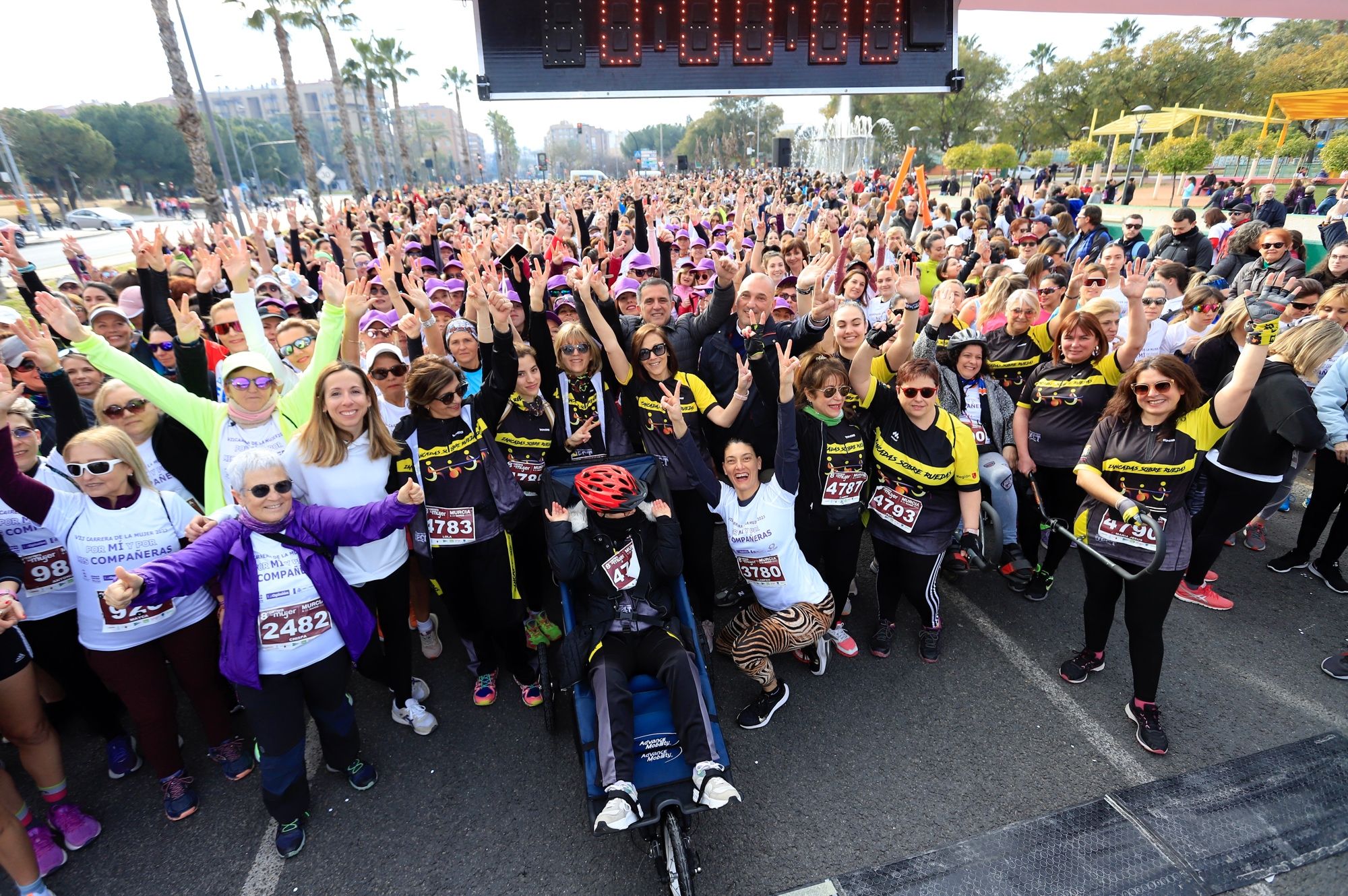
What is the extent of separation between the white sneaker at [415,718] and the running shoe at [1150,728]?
3896mm

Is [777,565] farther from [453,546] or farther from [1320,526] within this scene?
[1320,526]

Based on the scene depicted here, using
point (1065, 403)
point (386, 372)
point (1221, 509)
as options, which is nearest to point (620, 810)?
point (386, 372)

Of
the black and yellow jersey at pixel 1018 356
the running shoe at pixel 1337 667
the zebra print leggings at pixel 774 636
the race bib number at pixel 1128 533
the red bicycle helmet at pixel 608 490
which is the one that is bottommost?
the running shoe at pixel 1337 667

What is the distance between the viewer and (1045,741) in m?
3.40

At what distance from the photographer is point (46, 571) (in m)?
3.04

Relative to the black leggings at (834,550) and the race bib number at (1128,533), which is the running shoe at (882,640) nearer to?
the black leggings at (834,550)

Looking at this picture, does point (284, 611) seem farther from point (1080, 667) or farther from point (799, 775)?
point (1080, 667)

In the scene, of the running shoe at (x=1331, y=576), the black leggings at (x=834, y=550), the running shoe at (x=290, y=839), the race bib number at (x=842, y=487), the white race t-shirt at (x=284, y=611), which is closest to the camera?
the white race t-shirt at (x=284, y=611)

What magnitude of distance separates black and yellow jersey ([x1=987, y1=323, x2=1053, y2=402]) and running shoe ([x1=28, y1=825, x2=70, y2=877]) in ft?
19.4

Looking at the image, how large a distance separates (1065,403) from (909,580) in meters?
1.60

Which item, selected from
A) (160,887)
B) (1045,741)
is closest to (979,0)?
(1045,741)

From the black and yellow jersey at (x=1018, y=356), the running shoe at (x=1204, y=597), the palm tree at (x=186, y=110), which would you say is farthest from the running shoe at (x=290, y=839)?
the palm tree at (x=186, y=110)

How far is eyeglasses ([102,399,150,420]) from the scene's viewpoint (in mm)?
3115

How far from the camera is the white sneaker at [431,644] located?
4.26m
